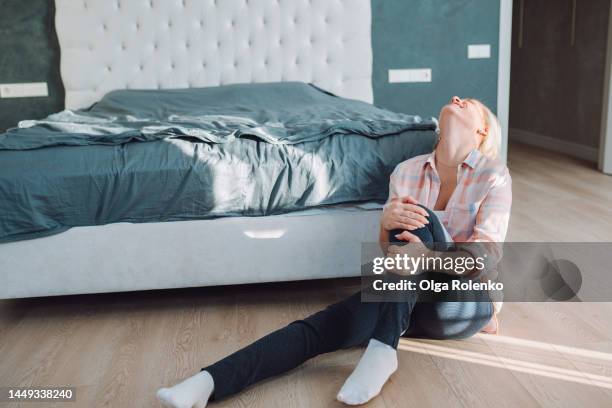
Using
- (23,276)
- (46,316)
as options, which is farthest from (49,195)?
(46,316)

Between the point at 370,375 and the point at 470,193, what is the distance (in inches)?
24.4

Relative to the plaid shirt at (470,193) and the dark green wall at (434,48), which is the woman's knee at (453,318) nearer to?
the plaid shirt at (470,193)

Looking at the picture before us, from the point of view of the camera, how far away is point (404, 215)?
1728 mm

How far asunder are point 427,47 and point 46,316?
321cm

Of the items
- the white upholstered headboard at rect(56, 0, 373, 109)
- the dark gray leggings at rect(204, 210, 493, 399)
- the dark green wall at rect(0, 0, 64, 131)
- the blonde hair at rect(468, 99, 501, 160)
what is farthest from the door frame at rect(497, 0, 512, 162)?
the dark green wall at rect(0, 0, 64, 131)

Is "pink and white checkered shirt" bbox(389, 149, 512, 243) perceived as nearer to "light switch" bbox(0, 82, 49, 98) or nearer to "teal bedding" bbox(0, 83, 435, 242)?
"teal bedding" bbox(0, 83, 435, 242)

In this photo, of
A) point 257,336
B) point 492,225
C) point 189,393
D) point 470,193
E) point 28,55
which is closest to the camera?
point 189,393

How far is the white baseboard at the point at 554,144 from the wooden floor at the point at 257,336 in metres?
3.35

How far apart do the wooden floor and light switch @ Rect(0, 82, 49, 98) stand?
7.11 ft

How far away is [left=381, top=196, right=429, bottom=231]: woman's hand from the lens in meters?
1.70

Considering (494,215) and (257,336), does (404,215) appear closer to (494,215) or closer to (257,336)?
(494,215)

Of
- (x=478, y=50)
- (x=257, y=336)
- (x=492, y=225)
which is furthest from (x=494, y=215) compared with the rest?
(x=478, y=50)

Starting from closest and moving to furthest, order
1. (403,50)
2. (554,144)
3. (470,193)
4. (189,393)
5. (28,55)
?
1. (189,393)
2. (470,193)
3. (28,55)
4. (403,50)
5. (554,144)

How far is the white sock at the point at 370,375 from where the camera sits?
1600 mm
